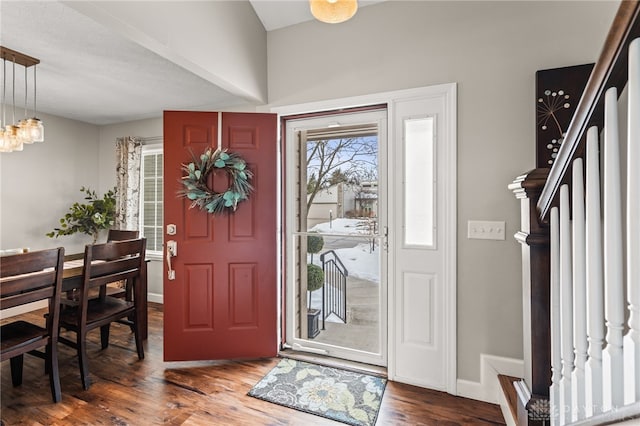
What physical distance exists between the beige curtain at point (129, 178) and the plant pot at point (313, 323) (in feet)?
9.73

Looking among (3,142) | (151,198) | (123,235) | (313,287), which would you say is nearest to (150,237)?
(151,198)

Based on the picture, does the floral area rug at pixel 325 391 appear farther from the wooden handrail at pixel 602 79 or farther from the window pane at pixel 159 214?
the window pane at pixel 159 214

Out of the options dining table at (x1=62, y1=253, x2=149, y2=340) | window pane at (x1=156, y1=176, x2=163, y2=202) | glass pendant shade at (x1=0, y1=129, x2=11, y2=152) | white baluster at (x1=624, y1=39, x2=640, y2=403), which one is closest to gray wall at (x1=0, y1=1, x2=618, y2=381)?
white baluster at (x1=624, y1=39, x2=640, y2=403)

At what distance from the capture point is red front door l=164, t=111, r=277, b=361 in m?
2.50

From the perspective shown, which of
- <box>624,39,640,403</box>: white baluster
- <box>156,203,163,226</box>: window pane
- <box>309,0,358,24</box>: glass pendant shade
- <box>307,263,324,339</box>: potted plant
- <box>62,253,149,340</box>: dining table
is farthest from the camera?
<box>156,203,163,226</box>: window pane

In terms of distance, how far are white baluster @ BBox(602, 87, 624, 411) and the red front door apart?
7.22ft

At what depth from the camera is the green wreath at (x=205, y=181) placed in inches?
96.0

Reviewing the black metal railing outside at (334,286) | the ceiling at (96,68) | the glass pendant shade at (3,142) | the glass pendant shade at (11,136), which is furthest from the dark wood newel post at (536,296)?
the glass pendant shade at (3,142)

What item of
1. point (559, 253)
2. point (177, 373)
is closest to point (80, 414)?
point (177, 373)

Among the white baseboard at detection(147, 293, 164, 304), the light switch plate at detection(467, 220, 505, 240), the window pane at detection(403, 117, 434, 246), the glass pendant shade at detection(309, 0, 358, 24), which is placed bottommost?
the white baseboard at detection(147, 293, 164, 304)

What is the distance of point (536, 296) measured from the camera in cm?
116

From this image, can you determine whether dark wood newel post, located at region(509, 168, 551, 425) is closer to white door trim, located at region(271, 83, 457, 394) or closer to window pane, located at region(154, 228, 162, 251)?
Result: white door trim, located at region(271, 83, 457, 394)

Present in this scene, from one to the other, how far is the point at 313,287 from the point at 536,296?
1920 millimetres

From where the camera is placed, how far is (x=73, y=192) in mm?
4332
